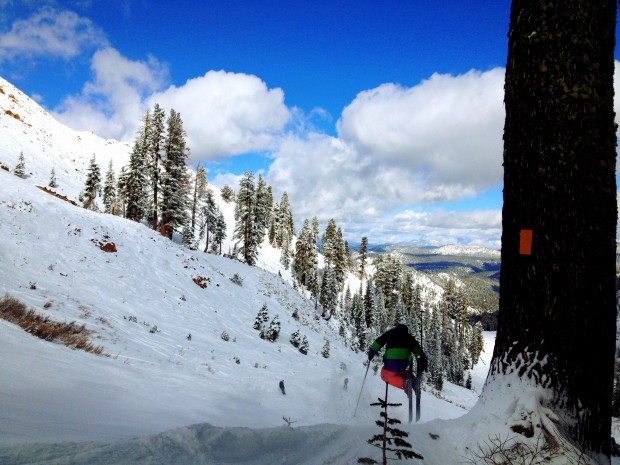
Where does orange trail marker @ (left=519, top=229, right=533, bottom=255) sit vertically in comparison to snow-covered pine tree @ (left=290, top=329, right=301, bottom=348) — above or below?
above

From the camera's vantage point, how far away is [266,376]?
9609 millimetres

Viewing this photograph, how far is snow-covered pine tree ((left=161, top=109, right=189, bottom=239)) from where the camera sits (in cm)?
3089

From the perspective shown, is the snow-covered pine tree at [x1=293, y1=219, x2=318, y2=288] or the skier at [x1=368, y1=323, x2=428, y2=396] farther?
the snow-covered pine tree at [x1=293, y1=219, x2=318, y2=288]

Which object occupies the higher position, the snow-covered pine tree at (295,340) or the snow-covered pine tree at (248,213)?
the snow-covered pine tree at (248,213)

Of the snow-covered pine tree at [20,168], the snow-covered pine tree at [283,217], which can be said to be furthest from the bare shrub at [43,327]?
the snow-covered pine tree at [283,217]

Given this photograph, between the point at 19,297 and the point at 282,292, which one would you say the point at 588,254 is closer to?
the point at 19,297

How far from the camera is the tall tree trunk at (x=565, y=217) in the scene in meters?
2.73

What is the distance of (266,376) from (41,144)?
178 ft

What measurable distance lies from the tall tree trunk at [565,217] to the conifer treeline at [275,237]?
24.9 feet

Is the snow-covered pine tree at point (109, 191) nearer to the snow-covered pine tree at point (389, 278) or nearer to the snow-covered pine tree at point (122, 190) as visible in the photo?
the snow-covered pine tree at point (122, 190)

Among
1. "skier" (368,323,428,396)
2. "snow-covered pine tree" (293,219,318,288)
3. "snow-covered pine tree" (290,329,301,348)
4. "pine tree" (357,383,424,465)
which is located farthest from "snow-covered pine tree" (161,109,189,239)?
"pine tree" (357,383,424,465)

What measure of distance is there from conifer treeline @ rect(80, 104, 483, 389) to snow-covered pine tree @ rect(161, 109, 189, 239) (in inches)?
3.6

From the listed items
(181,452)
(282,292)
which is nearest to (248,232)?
(282,292)

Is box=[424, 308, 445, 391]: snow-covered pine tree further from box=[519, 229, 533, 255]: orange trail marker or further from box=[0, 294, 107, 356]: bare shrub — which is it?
box=[519, 229, 533, 255]: orange trail marker
